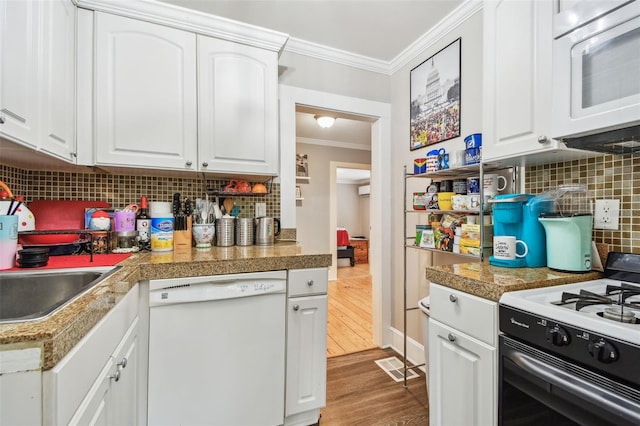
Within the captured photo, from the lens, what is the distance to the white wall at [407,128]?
70.2 inches

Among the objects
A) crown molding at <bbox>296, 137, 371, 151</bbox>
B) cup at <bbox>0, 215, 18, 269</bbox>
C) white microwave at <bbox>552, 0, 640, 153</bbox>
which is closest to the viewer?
white microwave at <bbox>552, 0, 640, 153</bbox>

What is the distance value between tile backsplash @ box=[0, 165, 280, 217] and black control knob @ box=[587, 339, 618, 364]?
1.77 metres

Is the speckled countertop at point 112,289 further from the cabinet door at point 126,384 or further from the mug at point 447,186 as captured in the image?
the mug at point 447,186

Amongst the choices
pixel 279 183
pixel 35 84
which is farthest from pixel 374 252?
pixel 35 84

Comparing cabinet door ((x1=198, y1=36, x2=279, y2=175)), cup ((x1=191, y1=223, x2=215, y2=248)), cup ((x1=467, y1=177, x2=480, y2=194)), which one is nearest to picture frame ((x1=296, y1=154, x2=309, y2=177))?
cabinet door ((x1=198, y1=36, x2=279, y2=175))

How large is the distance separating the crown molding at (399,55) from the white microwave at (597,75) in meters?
0.85

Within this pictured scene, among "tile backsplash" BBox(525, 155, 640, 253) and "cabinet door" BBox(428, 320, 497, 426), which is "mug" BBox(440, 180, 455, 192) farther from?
"cabinet door" BBox(428, 320, 497, 426)

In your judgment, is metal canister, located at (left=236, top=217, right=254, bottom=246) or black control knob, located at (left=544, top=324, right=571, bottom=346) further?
metal canister, located at (left=236, top=217, right=254, bottom=246)

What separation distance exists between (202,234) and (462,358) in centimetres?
149

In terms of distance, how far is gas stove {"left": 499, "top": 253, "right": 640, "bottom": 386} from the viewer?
2.22 feet

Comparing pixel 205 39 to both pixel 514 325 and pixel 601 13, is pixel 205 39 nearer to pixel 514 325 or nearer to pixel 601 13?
pixel 601 13

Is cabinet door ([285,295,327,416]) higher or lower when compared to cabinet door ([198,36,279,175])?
lower

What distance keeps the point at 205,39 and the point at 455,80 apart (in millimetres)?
1586

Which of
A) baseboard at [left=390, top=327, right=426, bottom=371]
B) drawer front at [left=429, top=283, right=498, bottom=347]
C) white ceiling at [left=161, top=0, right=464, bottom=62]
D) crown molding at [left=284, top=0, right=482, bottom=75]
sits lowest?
baseboard at [left=390, top=327, right=426, bottom=371]
